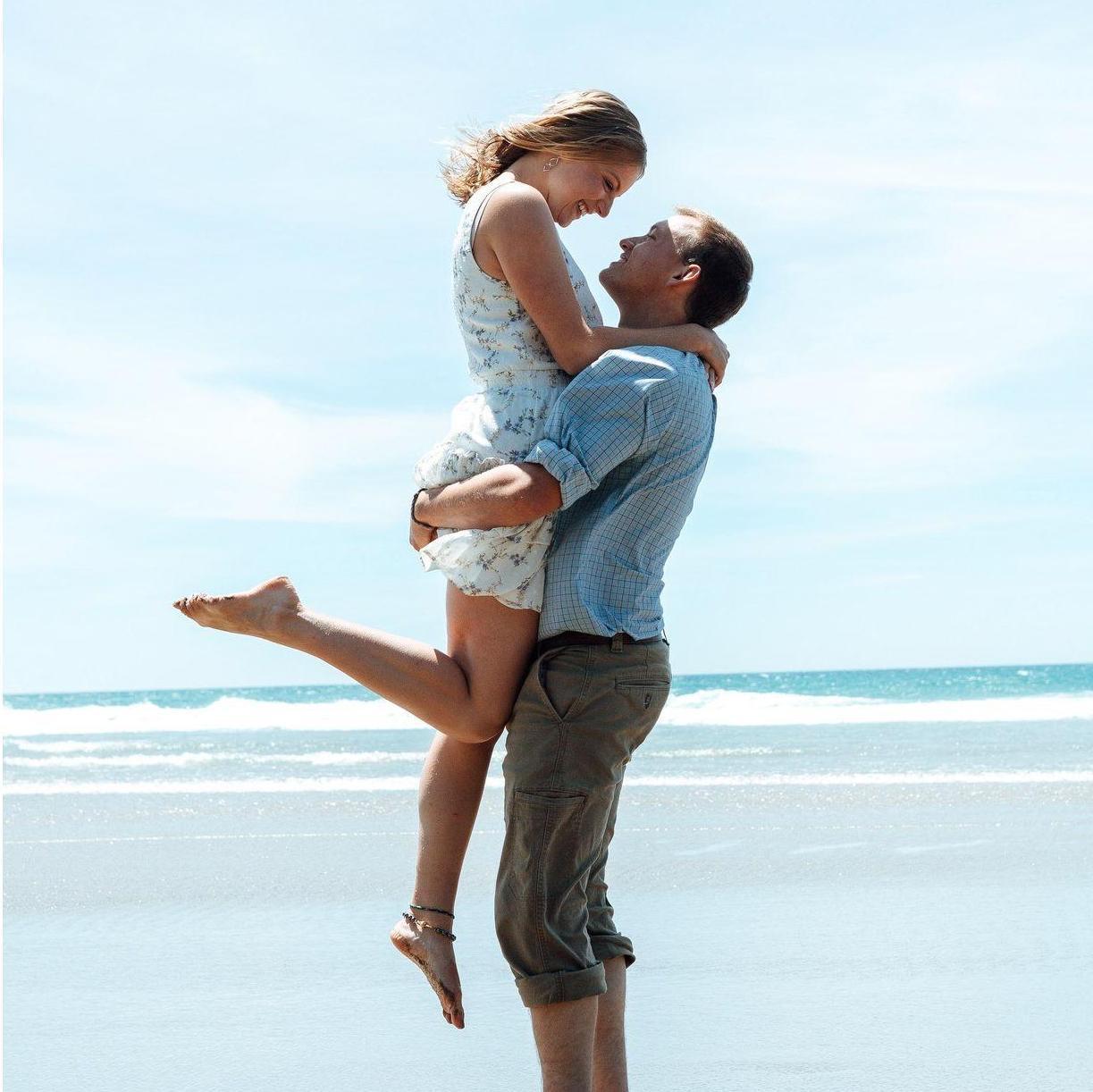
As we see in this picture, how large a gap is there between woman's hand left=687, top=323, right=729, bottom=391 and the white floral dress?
0.20m

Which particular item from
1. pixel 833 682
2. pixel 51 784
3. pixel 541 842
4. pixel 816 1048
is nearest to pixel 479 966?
pixel 816 1048

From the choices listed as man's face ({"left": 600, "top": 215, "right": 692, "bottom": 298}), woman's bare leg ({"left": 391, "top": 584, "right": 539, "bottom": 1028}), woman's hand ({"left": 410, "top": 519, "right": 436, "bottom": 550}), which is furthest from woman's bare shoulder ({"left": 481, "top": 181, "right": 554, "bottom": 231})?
woman's bare leg ({"left": 391, "top": 584, "right": 539, "bottom": 1028})

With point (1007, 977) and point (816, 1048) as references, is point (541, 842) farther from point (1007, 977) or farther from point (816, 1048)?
point (1007, 977)

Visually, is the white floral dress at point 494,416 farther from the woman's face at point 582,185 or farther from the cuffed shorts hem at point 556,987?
the cuffed shorts hem at point 556,987

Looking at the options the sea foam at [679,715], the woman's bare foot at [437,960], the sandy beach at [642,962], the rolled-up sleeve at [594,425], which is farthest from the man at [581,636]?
the sea foam at [679,715]

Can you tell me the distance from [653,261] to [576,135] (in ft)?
0.91

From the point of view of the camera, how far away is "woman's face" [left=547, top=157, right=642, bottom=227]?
7.95 feet

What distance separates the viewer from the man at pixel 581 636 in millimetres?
2229

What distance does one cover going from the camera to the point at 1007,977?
385 cm

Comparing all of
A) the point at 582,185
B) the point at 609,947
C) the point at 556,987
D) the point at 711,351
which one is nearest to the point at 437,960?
the point at 556,987

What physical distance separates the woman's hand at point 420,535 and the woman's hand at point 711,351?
0.60m

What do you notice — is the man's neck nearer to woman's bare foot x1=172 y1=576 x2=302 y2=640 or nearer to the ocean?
woman's bare foot x1=172 y1=576 x2=302 y2=640

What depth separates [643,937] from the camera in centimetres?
443

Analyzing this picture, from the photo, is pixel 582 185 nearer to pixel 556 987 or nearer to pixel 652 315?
pixel 652 315
